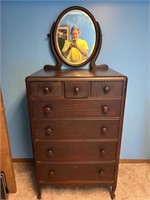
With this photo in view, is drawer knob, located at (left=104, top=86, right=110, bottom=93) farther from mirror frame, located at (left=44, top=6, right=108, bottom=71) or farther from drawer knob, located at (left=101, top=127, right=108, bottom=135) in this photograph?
mirror frame, located at (left=44, top=6, right=108, bottom=71)

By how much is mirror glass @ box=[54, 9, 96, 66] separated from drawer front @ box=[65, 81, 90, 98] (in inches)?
19.7

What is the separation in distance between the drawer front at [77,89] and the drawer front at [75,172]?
64cm

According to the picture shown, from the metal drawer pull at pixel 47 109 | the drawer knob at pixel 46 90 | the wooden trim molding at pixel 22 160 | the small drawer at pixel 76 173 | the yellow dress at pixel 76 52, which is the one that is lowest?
the wooden trim molding at pixel 22 160

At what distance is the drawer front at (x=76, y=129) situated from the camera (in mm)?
1246

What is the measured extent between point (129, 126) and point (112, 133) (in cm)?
63

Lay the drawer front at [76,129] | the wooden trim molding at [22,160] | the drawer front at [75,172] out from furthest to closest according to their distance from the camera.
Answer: the wooden trim molding at [22,160] → the drawer front at [75,172] → the drawer front at [76,129]

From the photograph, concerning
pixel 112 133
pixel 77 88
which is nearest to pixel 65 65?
pixel 77 88

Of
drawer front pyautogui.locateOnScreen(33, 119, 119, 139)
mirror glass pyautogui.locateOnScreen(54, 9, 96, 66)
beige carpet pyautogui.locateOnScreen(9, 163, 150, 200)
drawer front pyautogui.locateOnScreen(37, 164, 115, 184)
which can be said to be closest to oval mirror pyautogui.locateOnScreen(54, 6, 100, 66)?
mirror glass pyautogui.locateOnScreen(54, 9, 96, 66)

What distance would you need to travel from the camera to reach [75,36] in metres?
1.52

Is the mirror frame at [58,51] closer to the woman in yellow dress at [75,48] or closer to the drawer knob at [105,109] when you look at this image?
the woman in yellow dress at [75,48]

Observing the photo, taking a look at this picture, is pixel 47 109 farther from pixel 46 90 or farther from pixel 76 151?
pixel 76 151

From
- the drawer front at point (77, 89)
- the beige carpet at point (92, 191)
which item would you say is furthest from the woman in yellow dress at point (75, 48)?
the beige carpet at point (92, 191)

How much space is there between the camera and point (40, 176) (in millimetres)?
1408

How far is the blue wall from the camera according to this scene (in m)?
1.49
